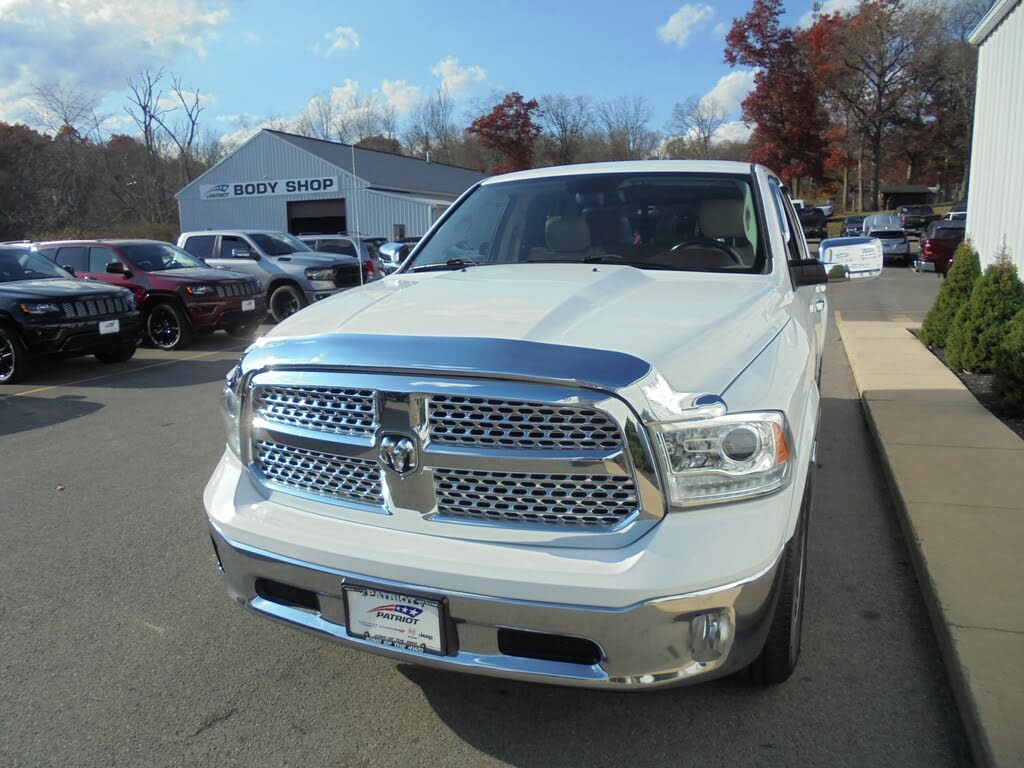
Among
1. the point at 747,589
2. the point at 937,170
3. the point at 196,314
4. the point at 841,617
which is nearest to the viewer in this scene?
the point at 747,589

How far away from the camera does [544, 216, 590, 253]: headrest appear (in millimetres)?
3930

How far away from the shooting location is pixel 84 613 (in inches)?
140

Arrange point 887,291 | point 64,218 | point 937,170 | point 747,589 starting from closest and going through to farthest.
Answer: point 747,589
point 887,291
point 64,218
point 937,170

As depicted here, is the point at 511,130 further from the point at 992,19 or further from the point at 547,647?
the point at 547,647

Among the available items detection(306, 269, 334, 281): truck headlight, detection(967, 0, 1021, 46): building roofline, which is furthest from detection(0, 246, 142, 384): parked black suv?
detection(967, 0, 1021, 46): building roofline

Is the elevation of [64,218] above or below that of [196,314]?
above

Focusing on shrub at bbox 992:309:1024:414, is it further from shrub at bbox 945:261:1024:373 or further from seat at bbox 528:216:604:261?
seat at bbox 528:216:604:261

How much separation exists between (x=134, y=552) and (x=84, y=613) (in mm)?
691

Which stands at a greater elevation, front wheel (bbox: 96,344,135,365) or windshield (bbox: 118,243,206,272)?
windshield (bbox: 118,243,206,272)

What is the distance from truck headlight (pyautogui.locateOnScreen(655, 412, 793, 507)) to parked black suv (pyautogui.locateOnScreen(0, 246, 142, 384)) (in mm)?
9471

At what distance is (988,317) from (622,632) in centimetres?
785

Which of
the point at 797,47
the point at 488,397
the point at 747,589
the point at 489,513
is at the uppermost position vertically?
the point at 797,47

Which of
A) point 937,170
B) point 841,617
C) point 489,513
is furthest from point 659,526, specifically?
point 937,170

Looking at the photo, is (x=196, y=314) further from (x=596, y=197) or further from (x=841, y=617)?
(x=841, y=617)
